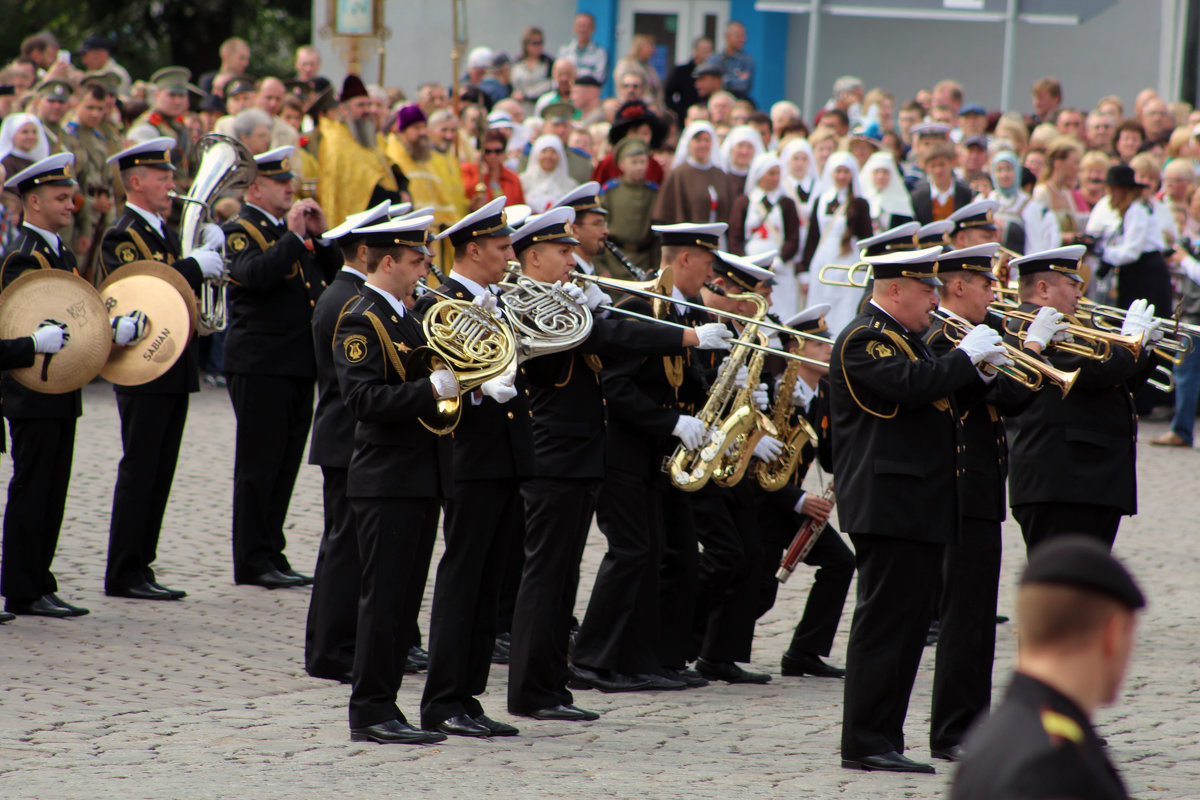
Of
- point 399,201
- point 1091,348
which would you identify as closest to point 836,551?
point 1091,348

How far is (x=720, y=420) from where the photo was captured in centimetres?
812

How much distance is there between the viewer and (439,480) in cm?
643

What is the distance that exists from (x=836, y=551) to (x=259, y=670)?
2829mm

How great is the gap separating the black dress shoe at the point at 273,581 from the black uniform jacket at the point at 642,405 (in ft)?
8.31

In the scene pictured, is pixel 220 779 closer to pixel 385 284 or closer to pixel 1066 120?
pixel 385 284

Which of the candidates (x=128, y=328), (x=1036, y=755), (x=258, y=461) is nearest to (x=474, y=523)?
(x=128, y=328)

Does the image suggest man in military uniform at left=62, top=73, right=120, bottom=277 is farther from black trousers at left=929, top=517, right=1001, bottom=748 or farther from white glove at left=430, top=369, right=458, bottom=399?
black trousers at left=929, top=517, right=1001, bottom=748

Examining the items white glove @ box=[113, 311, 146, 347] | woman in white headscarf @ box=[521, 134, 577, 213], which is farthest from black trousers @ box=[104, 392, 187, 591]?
woman in white headscarf @ box=[521, 134, 577, 213]

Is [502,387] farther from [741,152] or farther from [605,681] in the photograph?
[741,152]

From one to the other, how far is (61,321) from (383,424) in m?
2.50

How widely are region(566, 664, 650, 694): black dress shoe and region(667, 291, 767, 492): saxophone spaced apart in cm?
91

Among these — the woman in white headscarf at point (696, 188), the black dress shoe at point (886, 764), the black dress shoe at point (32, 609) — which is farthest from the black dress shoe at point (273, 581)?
the woman in white headscarf at point (696, 188)

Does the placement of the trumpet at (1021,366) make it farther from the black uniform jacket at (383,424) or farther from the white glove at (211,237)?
the white glove at (211,237)

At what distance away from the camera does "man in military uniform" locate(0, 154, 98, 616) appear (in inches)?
329
